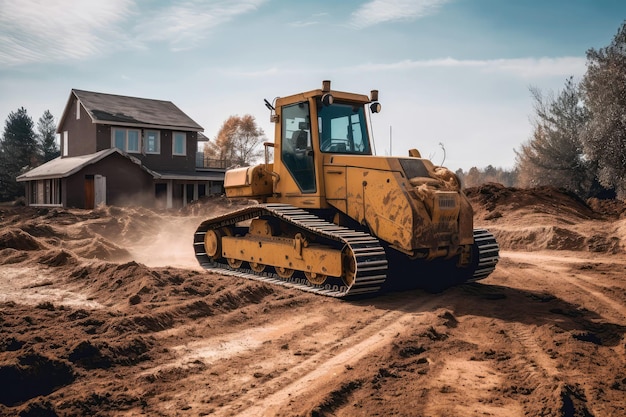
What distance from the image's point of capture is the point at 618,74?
30.9 metres

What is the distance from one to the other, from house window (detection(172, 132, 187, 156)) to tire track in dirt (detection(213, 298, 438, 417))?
31400mm

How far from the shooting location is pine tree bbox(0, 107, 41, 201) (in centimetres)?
5238

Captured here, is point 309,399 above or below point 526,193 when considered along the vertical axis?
below

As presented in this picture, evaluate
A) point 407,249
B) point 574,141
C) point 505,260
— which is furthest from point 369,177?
point 574,141

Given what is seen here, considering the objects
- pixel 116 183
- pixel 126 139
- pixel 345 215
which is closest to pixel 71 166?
pixel 116 183

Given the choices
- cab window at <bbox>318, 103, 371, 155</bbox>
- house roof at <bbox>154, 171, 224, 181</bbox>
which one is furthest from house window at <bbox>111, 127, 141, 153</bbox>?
cab window at <bbox>318, 103, 371, 155</bbox>

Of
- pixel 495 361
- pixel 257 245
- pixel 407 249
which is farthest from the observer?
pixel 257 245

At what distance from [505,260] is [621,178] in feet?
63.8

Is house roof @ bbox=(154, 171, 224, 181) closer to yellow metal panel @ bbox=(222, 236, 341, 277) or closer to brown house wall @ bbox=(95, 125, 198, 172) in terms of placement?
brown house wall @ bbox=(95, 125, 198, 172)

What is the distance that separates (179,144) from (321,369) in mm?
33981

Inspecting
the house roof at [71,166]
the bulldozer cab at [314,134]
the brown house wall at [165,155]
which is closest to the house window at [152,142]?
the brown house wall at [165,155]

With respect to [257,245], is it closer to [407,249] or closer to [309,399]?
[407,249]

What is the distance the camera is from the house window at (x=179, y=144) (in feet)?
124

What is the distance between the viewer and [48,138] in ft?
243
